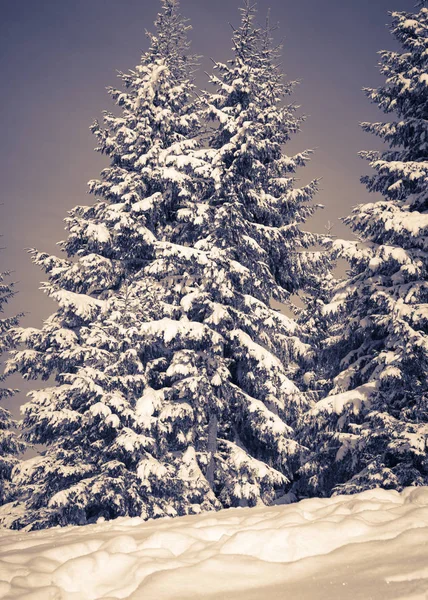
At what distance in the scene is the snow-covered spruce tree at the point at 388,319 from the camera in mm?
9547

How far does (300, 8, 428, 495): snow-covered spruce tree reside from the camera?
9.55 m

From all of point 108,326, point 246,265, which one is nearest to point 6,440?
point 108,326

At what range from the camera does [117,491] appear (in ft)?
36.8

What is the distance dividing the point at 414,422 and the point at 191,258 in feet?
23.8

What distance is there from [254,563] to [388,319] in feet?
27.6

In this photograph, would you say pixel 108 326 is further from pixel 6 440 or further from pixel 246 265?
pixel 6 440

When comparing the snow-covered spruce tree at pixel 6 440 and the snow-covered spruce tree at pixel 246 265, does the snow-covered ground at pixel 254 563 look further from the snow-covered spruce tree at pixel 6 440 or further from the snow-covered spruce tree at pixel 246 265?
the snow-covered spruce tree at pixel 6 440

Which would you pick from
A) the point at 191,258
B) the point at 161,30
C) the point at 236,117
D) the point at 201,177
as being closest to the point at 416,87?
the point at 236,117

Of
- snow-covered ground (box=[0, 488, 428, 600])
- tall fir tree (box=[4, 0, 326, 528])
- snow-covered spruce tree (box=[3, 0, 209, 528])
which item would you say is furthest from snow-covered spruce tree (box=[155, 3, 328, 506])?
snow-covered ground (box=[0, 488, 428, 600])

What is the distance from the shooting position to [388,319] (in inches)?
419

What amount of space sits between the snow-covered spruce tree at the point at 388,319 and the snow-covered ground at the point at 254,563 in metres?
5.55

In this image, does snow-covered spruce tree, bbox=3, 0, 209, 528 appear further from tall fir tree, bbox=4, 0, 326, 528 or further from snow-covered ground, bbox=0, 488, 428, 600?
snow-covered ground, bbox=0, 488, 428, 600

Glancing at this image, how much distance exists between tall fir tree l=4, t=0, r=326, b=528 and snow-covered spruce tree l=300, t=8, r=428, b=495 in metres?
1.69

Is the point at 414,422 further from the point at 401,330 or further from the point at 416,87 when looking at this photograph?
the point at 416,87
